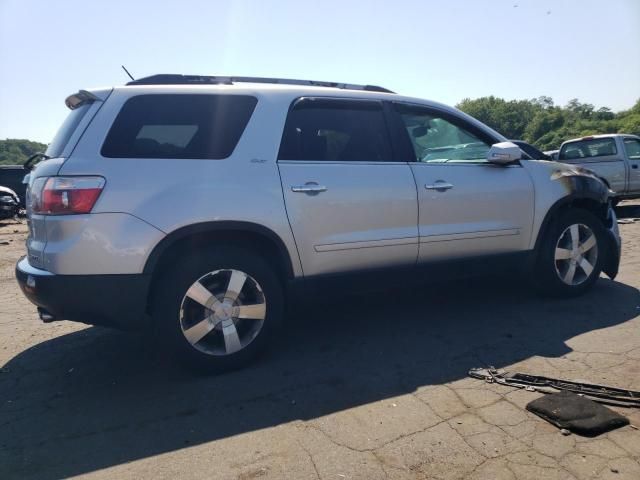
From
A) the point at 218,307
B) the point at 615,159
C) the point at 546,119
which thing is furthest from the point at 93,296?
the point at 546,119

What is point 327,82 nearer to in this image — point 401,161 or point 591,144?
point 401,161

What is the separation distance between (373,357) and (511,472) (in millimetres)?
1448

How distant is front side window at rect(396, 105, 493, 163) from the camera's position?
4.09m

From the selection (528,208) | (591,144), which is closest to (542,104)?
(591,144)

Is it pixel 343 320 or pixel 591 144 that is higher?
pixel 591 144

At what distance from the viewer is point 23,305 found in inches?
213

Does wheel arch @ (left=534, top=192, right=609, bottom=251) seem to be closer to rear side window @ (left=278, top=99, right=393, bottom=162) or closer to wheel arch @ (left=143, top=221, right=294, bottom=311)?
rear side window @ (left=278, top=99, right=393, bottom=162)

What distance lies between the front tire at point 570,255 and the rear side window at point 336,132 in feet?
6.15

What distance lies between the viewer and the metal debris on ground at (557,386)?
2.78 meters

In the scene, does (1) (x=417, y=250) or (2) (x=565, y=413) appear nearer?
(2) (x=565, y=413)

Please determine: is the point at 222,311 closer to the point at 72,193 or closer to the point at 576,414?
the point at 72,193

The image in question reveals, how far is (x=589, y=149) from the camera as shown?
12.3 meters

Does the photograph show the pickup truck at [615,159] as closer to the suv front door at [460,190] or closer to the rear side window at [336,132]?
the suv front door at [460,190]

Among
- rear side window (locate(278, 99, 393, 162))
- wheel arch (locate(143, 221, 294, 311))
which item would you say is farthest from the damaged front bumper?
wheel arch (locate(143, 221, 294, 311))
